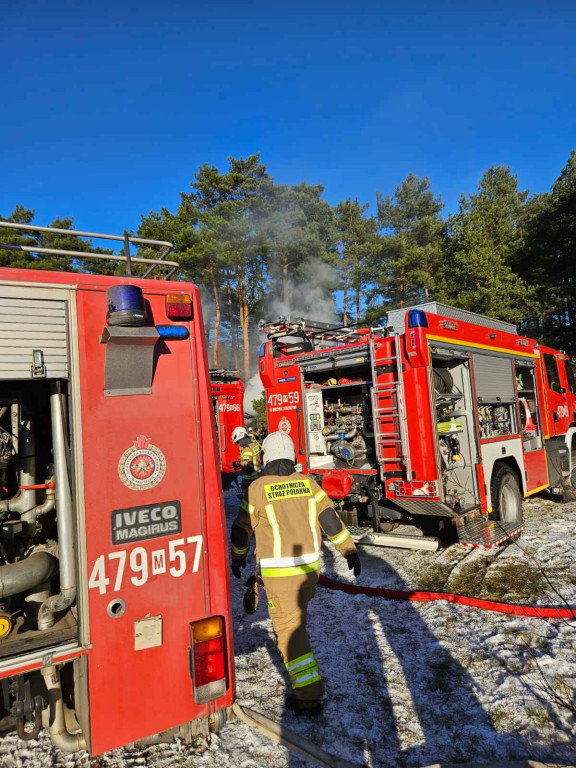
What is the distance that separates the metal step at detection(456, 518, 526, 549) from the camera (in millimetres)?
5320

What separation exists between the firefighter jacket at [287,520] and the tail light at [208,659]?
30.6 inches

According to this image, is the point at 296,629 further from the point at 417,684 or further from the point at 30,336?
the point at 30,336

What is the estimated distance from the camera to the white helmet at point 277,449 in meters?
3.26

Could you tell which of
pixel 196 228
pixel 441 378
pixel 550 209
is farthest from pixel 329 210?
pixel 441 378

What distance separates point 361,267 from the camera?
31.9m

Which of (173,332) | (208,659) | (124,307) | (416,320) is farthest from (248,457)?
(124,307)

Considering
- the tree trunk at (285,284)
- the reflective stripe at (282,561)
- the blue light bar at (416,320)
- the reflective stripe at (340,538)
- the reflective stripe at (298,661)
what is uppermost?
the tree trunk at (285,284)

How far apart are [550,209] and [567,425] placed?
64.2ft

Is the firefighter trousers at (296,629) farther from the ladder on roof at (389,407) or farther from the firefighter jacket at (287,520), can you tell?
the ladder on roof at (389,407)

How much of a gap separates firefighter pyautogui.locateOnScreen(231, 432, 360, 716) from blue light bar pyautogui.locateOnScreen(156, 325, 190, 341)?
4.04ft

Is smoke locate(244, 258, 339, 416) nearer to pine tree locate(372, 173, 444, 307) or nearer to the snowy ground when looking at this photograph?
pine tree locate(372, 173, 444, 307)

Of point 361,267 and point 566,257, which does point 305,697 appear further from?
point 361,267

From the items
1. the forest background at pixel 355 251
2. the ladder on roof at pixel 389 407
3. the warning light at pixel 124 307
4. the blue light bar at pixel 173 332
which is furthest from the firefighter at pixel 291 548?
the forest background at pixel 355 251

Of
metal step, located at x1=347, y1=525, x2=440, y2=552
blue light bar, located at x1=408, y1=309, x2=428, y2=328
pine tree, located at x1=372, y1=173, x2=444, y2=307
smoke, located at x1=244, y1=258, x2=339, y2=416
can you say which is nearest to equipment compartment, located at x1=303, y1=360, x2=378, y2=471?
metal step, located at x1=347, y1=525, x2=440, y2=552
